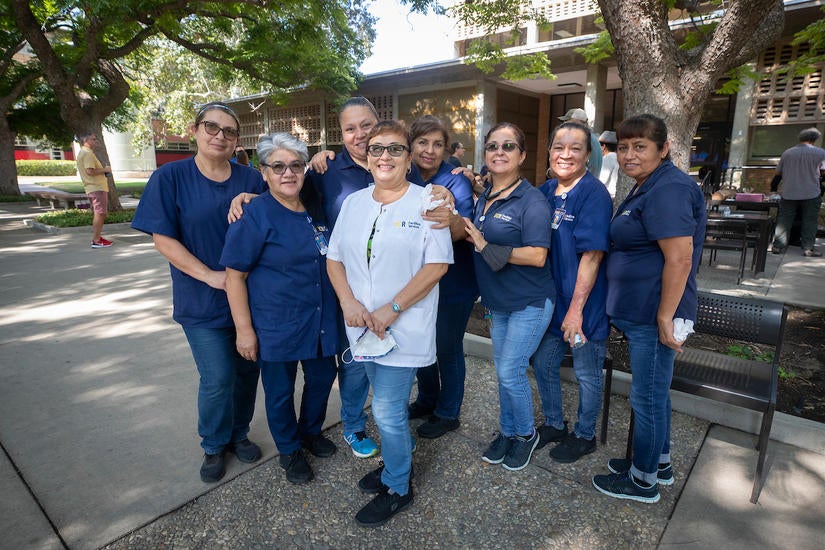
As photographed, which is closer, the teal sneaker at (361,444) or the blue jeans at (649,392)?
the blue jeans at (649,392)

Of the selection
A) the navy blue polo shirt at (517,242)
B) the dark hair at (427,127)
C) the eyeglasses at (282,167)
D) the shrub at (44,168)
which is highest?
the shrub at (44,168)

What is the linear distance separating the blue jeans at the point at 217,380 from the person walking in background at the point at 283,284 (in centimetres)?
14

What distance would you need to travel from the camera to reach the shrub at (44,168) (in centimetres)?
3478

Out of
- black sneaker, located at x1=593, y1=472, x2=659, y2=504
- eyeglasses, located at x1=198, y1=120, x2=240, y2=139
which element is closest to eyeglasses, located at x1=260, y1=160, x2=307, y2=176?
eyeglasses, located at x1=198, y1=120, x2=240, y2=139

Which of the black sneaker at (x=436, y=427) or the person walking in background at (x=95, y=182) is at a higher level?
the person walking in background at (x=95, y=182)

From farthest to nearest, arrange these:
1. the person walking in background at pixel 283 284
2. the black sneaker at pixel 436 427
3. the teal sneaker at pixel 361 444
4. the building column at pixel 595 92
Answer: the building column at pixel 595 92, the black sneaker at pixel 436 427, the teal sneaker at pixel 361 444, the person walking in background at pixel 283 284

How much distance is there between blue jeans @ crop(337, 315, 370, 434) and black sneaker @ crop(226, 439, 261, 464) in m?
0.51

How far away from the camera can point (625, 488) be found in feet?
8.04

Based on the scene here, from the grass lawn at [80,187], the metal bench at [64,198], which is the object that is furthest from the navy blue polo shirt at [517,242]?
the grass lawn at [80,187]

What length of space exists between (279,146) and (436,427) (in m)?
1.87

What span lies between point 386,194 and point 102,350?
3390 millimetres

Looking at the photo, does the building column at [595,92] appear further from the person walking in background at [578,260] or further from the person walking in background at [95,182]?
the person walking in background at [95,182]

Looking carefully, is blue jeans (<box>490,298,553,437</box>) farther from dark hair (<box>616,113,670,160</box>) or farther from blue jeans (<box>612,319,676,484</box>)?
dark hair (<box>616,113,670,160</box>)

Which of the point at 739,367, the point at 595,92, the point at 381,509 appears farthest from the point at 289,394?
the point at 595,92
